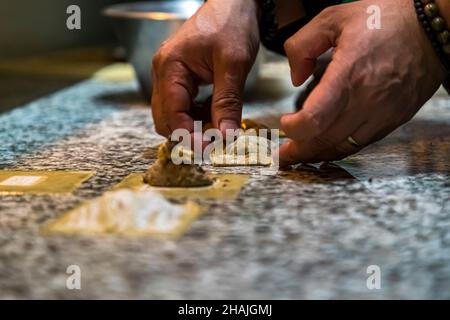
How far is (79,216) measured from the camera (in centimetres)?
73

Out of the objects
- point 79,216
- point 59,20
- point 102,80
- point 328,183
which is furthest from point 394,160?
point 59,20

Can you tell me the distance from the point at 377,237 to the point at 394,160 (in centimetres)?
37

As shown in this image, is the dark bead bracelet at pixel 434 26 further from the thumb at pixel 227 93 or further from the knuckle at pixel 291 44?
the thumb at pixel 227 93

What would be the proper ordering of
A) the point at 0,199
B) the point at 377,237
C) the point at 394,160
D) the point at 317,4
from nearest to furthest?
the point at 377,237 → the point at 0,199 → the point at 394,160 → the point at 317,4

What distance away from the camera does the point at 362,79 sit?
2.81 ft

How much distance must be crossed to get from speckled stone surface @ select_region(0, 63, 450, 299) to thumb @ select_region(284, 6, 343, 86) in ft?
0.46

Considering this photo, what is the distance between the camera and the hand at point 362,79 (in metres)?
0.85

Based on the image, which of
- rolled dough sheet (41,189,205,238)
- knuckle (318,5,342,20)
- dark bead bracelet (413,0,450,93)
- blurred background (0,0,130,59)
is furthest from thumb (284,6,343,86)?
blurred background (0,0,130,59)

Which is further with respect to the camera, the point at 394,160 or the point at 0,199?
the point at 394,160

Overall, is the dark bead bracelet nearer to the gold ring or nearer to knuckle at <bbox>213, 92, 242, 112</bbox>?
the gold ring

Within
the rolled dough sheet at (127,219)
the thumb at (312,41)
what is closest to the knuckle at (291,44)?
the thumb at (312,41)

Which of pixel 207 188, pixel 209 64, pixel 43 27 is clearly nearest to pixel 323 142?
pixel 207 188

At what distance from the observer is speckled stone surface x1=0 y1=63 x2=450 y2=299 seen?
56 centimetres
